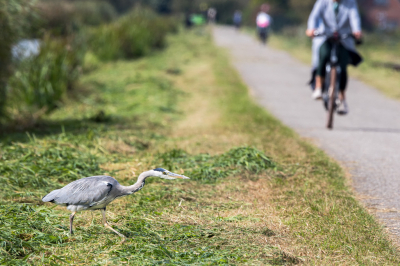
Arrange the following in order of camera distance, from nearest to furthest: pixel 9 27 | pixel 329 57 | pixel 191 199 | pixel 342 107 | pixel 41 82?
pixel 191 199 → pixel 9 27 → pixel 329 57 → pixel 342 107 → pixel 41 82

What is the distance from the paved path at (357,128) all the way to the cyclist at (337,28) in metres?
0.86

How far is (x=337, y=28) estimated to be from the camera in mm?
7684

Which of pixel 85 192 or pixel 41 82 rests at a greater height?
pixel 85 192

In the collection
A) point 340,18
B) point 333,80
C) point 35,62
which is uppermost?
point 340,18

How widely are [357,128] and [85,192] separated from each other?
5.65 m

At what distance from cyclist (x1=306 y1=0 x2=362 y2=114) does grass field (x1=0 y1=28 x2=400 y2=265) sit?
46.6 inches

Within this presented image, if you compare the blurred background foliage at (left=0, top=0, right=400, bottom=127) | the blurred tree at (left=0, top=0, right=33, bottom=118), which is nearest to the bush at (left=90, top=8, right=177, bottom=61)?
the blurred background foliage at (left=0, top=0, right=400, bottom=127)

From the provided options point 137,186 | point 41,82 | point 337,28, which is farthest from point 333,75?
point 41,82

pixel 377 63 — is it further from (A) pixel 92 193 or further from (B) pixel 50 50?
(A) pixel 92 193

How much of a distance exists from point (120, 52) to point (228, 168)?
13839mm

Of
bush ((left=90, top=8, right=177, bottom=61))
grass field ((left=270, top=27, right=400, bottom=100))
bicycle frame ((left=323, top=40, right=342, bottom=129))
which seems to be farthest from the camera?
bush ((left=90, top=8, right=177, bottom=61))

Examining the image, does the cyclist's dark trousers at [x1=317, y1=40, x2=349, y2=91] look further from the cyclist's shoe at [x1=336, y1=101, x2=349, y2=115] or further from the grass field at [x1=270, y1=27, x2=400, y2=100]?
the grass field at [x1=270, y1=27, x2=400, y2=100]

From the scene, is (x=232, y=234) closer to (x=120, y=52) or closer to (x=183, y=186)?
(x=183, y=186)

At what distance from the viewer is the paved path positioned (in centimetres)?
486
